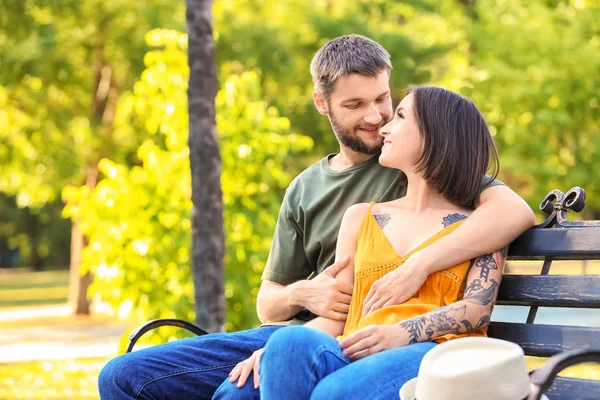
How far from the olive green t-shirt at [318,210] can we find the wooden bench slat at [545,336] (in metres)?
0.68

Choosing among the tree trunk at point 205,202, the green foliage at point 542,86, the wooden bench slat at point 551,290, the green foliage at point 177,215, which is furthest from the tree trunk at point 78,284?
the wooden bench slat at point 551,290

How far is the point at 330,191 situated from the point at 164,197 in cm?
517

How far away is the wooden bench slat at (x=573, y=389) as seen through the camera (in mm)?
3075

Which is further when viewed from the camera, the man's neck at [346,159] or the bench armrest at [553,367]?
the man's neck at [346,159]

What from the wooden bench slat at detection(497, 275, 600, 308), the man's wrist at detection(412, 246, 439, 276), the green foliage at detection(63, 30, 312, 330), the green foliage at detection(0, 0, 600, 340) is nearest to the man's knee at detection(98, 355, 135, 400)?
the man's wrist at detection(412, 246, 439, 276)

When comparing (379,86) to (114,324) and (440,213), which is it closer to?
(440,213)

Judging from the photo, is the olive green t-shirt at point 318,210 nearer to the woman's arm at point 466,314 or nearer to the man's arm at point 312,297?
the man's arm at point 312,297

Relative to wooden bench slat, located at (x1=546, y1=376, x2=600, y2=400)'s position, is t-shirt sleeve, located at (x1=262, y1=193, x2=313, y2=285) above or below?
above

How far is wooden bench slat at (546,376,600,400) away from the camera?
10.1 ft

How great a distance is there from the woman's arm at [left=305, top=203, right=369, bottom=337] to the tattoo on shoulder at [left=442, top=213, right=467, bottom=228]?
1.06 feet

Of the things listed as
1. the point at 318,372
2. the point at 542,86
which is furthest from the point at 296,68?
the point at 318,372

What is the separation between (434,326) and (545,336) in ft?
1.42

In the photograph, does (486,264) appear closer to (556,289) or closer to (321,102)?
(556,289)

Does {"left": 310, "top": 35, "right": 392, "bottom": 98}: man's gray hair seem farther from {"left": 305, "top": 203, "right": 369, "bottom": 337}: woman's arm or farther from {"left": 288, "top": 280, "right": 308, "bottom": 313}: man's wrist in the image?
{"left": 288, "top": 280, "right": 308, "bottom": 313}: man's wrist
